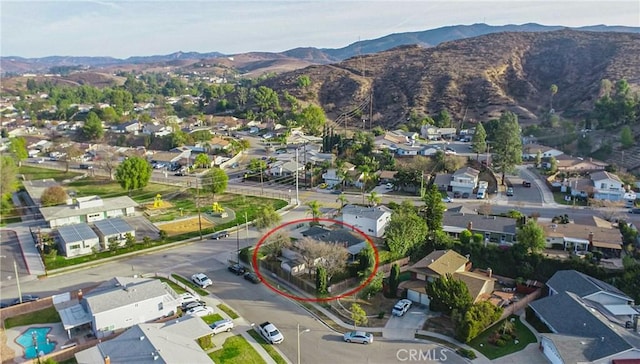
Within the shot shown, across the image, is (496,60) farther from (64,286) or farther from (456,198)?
(64,286)

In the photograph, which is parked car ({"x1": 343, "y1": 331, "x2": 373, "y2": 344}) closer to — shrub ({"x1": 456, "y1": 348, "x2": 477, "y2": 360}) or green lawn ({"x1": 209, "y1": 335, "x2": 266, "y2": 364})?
shrub ({"x1": 456, "y1": 348, "x2": 477, "y2": 360})

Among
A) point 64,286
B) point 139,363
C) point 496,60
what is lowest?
→ point 64,286

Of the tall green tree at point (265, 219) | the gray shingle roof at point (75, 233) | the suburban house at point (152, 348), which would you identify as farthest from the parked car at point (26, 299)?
the tall green tree at point (265, 219)

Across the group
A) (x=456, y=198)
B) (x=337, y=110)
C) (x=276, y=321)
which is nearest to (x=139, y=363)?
(x=276, y=321)

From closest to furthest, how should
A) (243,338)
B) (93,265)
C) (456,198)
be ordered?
1. (243,338)
2. (93,265)
3. (456,198)

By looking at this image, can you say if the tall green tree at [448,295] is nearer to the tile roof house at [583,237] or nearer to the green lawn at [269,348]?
the green lawn at [269,348]

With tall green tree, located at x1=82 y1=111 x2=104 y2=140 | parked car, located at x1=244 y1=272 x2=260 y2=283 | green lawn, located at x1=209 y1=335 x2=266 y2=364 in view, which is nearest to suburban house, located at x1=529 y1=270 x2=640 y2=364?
green lawn, located at x1=209 y1=335 x2=266 y2=364
